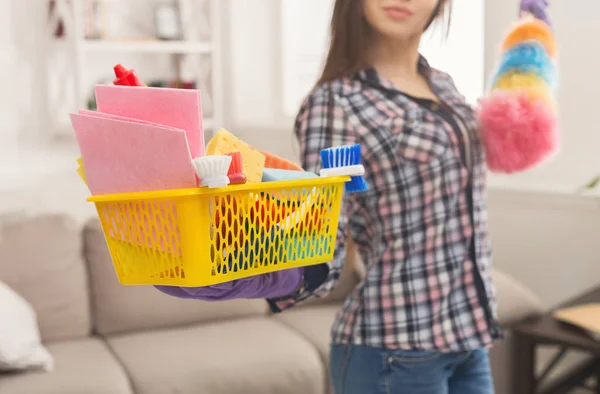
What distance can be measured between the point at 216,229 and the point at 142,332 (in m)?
1.77

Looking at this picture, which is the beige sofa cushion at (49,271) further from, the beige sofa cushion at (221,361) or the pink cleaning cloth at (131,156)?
the pink cleaning cloth at (131,156)

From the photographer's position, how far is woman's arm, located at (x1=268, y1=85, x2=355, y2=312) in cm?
86

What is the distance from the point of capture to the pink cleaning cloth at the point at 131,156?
543 millimetres

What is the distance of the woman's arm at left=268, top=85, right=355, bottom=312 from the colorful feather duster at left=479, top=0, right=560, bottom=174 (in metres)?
0.26

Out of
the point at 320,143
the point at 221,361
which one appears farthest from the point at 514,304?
the point at 320,143

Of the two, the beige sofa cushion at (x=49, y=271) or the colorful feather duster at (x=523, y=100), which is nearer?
the colorful feather duster at (x=523, y=100)

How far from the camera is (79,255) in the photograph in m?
2.25

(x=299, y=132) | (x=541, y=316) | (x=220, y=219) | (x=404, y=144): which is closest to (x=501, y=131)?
(x=404, y=144)

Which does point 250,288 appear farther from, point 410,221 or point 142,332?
point 142,332

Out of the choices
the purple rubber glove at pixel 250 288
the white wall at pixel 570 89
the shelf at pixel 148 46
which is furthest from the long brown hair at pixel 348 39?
the shelf at pixel 148 46

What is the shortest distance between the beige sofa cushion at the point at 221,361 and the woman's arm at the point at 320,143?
1.08m

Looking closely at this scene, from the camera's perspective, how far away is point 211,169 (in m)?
0.55

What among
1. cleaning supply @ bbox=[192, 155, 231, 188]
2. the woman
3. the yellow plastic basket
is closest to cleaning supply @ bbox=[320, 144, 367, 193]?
the yellow plastic basket

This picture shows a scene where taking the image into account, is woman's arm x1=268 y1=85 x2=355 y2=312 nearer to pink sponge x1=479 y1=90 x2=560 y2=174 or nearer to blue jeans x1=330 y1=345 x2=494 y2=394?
blue jeans x1=330 y1=345 x2=494 y2=394
